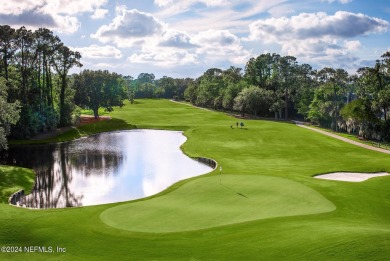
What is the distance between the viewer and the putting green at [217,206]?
23336mm

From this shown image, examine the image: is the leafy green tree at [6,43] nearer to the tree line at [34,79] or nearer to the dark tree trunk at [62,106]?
the tree line at [34,79]

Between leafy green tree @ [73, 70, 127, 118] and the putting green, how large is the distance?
276ft

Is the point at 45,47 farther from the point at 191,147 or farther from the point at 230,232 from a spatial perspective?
the point at 230,232

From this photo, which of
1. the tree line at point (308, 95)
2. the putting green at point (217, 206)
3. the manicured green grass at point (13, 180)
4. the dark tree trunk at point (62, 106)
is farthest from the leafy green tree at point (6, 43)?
the tree line at point (308, 95)

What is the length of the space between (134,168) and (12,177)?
15.4 meters

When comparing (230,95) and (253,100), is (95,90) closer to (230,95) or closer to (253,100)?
(230,95)

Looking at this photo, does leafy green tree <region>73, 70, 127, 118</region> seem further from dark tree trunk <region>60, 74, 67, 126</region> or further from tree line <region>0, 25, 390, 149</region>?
dark tree trunk <region>60, 74, 67, 126</region>

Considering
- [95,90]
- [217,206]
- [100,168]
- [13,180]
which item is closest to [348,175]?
[217,206]

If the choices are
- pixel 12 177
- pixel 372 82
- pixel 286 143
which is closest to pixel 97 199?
pixel 12 177

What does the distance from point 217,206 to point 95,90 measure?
304 ft

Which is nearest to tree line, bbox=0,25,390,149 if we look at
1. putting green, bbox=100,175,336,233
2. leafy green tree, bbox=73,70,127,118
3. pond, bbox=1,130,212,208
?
leafy green tree, bbox=73,70,127,118

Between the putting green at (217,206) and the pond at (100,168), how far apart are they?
782cm

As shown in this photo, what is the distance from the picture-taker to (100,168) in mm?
50344

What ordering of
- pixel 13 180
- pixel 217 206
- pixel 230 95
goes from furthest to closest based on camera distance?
1. pixel 230 95
2. pixel 13 180
3. pixel 217 206
